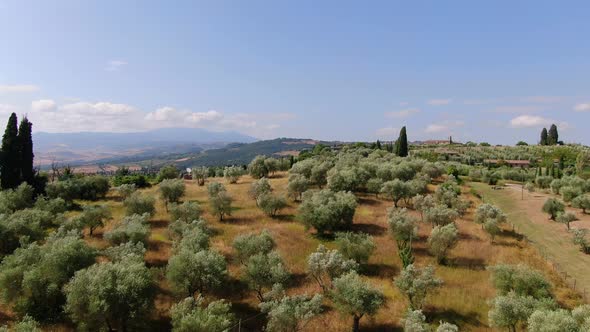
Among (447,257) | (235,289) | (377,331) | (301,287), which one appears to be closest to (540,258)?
(447,257)

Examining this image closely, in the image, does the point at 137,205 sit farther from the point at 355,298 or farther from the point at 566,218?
the point at 566,218

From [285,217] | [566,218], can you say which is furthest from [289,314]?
[566,218]

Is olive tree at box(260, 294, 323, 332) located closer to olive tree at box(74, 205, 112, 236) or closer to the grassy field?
the grassy field

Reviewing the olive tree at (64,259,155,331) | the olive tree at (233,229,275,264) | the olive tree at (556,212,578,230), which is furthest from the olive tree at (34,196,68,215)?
the olive tree at (556,212,578,230)

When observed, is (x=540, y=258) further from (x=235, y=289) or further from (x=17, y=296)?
(x=17, y=296)

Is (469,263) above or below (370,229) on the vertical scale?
below

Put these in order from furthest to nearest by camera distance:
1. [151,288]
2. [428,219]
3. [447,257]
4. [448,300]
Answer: [428,219] → [447,257] → [448,300] → [151,288]

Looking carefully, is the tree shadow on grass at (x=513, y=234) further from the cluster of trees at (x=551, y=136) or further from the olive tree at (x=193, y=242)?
the cluster of trees at (x=551, y=136)
